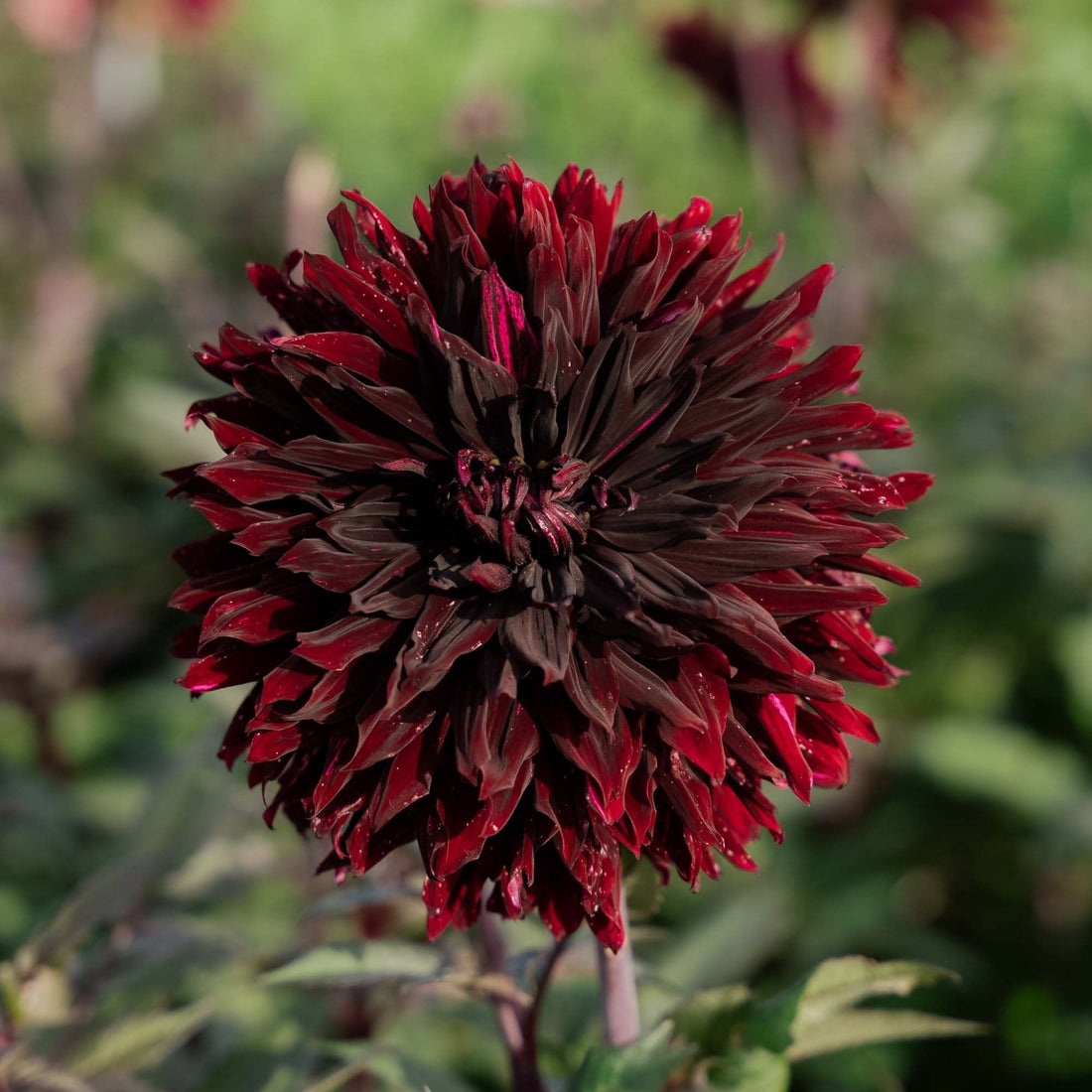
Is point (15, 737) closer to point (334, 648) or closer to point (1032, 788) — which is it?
point (334, 648)

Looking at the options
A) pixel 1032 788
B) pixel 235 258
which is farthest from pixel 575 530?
pixel 235 258

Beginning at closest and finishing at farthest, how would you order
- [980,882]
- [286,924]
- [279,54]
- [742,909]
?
[286,924] → [742,909] → [980,882] → [279,54]

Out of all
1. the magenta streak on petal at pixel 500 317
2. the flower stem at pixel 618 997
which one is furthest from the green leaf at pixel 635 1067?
the magenta streak on petal at pixel 500 317

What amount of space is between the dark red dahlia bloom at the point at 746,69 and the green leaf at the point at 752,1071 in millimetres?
2790

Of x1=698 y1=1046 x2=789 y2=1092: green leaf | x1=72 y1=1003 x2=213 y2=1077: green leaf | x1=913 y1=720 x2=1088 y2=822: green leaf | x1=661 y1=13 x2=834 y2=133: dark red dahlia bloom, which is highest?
x1=661 y1=13 x2=834 y2=133: dark red dahlia bloom

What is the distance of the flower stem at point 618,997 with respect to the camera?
819 millimetres

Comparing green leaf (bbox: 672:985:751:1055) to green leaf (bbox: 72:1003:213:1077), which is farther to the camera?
green leaf (bbox: 72:1003:213:1077)

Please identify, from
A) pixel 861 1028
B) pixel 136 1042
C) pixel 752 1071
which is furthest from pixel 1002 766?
pixel 136 1042

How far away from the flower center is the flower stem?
29 cm

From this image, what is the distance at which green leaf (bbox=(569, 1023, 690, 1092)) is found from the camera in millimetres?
746

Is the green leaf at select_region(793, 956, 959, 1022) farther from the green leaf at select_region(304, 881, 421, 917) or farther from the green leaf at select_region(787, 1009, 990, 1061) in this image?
the green leaf at select_region(304, 881, 421, 917)

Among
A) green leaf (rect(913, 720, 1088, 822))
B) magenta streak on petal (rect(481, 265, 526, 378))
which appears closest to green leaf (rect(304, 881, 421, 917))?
magenta streak on petal (rect(481, 265, 526, 378))

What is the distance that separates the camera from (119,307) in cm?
323

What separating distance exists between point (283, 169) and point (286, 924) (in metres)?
2.39
